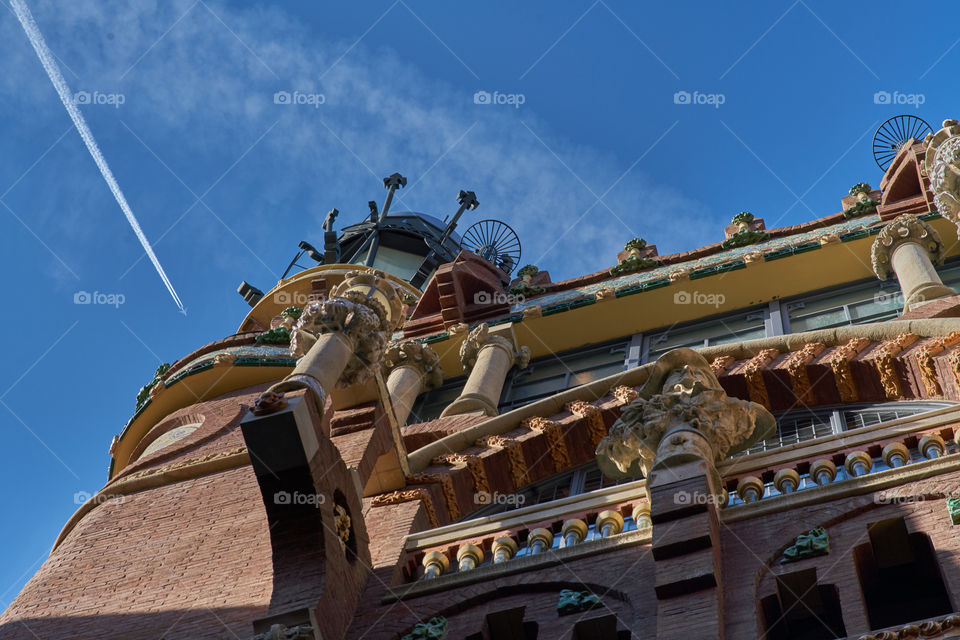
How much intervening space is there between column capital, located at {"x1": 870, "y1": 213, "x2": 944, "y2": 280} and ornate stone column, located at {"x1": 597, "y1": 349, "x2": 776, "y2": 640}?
7.76 m

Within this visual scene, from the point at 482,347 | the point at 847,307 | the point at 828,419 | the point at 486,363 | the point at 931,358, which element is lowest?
the point at 828,419

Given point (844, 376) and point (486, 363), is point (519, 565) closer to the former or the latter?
point (844, 376)

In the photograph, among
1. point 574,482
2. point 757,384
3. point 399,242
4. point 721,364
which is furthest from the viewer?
point 399,242

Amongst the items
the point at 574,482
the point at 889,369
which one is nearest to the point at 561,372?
the point at 574,482

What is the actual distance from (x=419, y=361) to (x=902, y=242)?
23.3 ft

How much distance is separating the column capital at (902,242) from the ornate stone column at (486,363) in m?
5.21

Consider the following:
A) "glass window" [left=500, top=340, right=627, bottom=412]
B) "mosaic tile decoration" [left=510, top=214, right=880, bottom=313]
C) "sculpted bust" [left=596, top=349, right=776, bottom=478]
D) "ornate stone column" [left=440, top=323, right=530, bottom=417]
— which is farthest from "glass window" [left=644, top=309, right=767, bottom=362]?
"sculpted bust" [left=596, top=349, right=776, bottom=478]

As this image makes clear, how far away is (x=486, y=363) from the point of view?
67.3ft

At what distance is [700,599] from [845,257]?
482 inches

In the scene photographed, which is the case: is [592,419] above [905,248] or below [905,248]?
below

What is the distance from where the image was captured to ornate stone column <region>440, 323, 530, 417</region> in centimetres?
1869

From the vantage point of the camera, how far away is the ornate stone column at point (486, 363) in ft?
61.3

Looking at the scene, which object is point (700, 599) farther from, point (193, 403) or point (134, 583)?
point (193, 403)

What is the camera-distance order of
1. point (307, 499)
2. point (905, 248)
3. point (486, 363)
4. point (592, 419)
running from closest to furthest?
point (307, 499) < point (592, 419) < point (905, 248) < point (486, 363)
